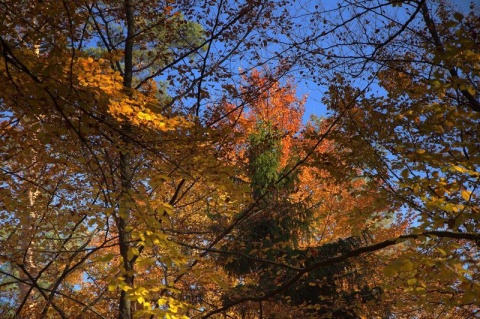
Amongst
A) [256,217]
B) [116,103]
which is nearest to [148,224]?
[116,103]

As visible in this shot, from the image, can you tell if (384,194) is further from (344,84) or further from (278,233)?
(278,233)

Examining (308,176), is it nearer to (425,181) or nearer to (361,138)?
(361,138)

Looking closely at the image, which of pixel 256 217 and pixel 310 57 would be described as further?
pixel 256 217

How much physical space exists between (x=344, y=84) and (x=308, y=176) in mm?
7558

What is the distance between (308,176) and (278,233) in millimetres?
3800

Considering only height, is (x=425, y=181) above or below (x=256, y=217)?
below

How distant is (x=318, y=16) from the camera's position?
4590 mm

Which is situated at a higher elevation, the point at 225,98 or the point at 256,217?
the point at 225,98

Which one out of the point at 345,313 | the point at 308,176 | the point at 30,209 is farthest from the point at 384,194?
the point at 308,176

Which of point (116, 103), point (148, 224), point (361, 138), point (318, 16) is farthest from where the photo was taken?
point (361, 138)

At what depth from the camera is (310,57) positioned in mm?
5070

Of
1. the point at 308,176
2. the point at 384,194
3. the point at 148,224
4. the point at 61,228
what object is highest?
the point at 308,176

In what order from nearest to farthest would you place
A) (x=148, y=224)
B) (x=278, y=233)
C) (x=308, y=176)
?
(x=148, y=224)
(x=278, y=233)
(x=308, y=176)

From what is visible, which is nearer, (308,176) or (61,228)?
(61,228)
